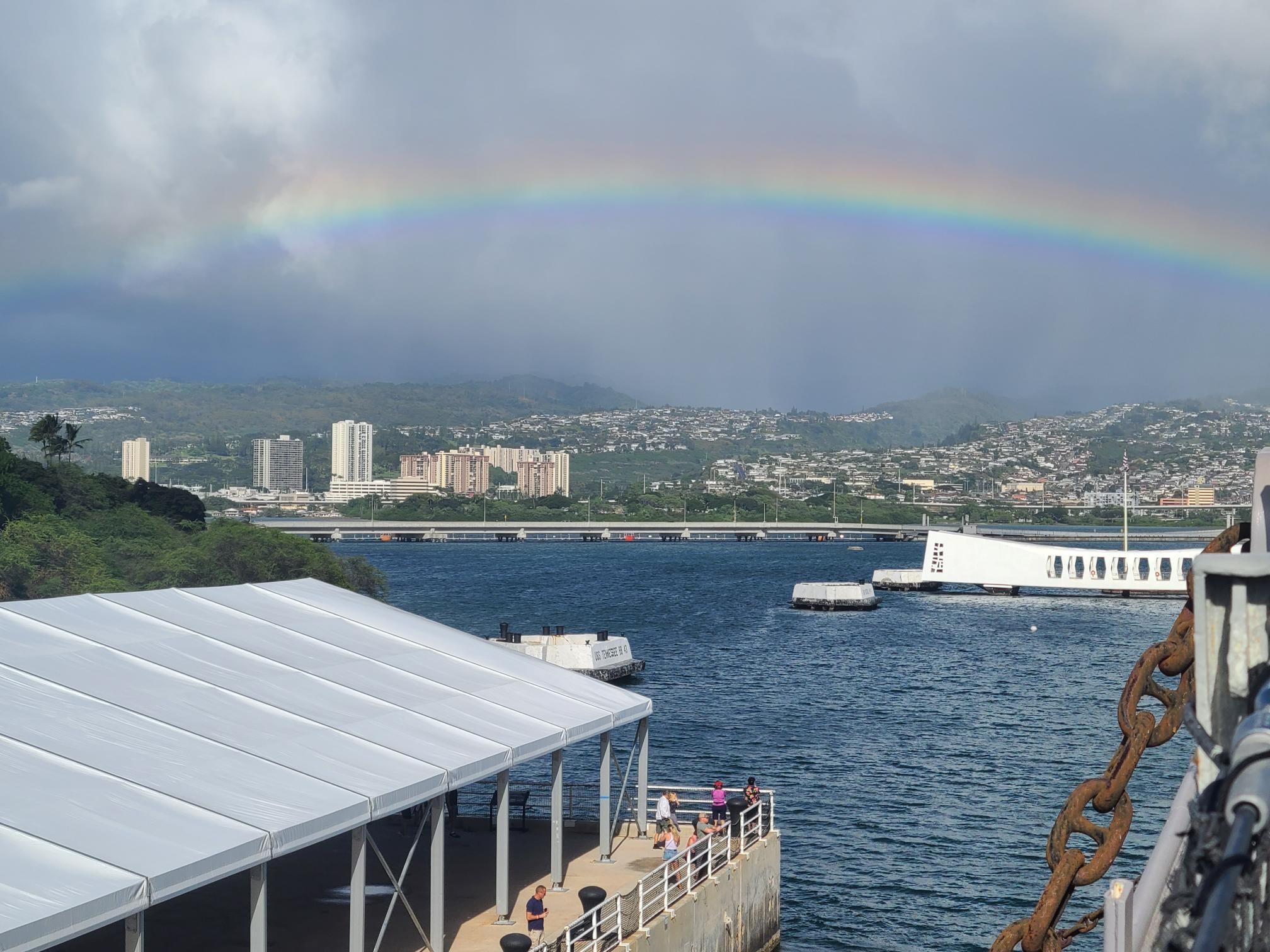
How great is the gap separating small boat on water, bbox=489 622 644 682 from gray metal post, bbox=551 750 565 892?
41505 mm

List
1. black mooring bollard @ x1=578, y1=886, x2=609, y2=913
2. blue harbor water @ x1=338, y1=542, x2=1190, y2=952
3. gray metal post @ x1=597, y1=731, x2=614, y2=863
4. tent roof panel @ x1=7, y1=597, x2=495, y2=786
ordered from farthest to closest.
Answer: blue harbor water @ x1=338, y1=542, x2=1190, y2=952 → gray metal post @ x1=597, y1=731, x2=614, y2=863 → black mooring bollard @ x1=578, y1=886, x2=609, y2=913 → tent roof panel @ x1=7, y1=597, x2=495, y2=786

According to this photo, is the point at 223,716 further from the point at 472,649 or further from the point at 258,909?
the point at 472,649

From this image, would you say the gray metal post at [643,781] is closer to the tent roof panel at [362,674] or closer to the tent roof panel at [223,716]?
the tent roof panel at [362,674]

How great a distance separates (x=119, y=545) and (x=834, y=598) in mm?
58734

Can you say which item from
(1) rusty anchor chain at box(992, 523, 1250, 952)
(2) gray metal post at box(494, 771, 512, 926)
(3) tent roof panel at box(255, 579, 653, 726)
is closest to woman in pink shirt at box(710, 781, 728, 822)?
(3) tent roof panel at box(255, 579, 653, 726)

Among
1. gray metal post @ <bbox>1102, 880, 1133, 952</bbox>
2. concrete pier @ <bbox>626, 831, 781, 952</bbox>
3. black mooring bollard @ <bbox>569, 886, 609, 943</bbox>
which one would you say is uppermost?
A: gray metal post @ <bbox>1102, 880, 1133, 952</bbox>

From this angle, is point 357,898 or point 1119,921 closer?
point 1119,921

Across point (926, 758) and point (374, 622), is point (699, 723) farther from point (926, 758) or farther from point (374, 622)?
point (374, 622)

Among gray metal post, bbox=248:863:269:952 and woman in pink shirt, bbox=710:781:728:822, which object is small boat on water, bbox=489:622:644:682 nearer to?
woman in pink shirt, bbox=710:781:728:822

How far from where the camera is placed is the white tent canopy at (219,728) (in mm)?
13078

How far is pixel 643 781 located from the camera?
25.6 meters

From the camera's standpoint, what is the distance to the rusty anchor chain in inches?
203

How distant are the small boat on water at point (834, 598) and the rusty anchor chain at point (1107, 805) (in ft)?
372

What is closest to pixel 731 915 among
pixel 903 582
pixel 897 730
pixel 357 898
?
pixel 357 898
